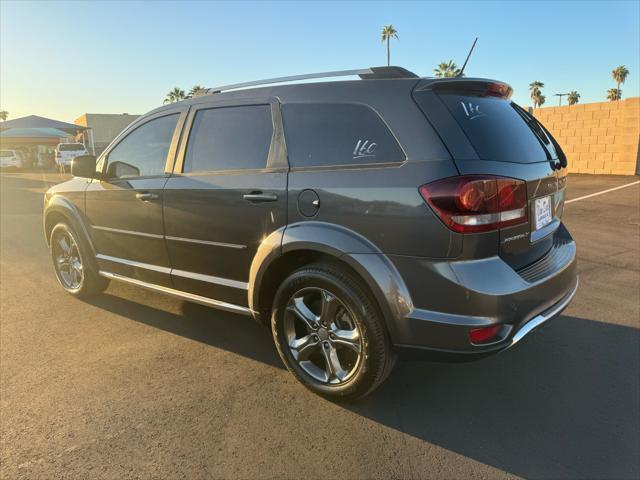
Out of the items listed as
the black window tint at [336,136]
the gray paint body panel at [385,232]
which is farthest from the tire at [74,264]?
the black window tint at [336,136]

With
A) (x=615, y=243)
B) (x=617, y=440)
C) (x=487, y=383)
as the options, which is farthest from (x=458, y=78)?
(x=615, y=243)

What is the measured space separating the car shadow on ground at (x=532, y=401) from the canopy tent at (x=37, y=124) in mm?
49229

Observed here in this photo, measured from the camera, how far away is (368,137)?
2615mm

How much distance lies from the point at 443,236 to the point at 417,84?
87cm

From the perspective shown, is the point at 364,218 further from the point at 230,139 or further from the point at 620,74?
the point at 620,74

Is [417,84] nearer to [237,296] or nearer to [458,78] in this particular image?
[458,78]

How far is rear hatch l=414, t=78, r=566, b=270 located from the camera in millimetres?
2361

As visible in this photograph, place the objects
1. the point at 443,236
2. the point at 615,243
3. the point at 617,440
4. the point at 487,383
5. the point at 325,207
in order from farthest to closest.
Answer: the point at 615,243, the point at 487,383, the point at 325,207, the point at 617,440, the point at 443,236

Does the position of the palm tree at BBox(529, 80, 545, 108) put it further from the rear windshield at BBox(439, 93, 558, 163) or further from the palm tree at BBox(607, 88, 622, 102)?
the rear windshield at BBox(439, 93, 558, 163)

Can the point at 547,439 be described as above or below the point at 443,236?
below

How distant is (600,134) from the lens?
769 inches

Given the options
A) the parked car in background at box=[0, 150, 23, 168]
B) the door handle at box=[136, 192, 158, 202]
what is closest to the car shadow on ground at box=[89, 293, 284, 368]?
the door handle at box=[136, 192, 158, 202]

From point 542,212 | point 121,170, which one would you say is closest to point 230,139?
point 121,170

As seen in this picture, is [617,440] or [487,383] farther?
[487,383]
